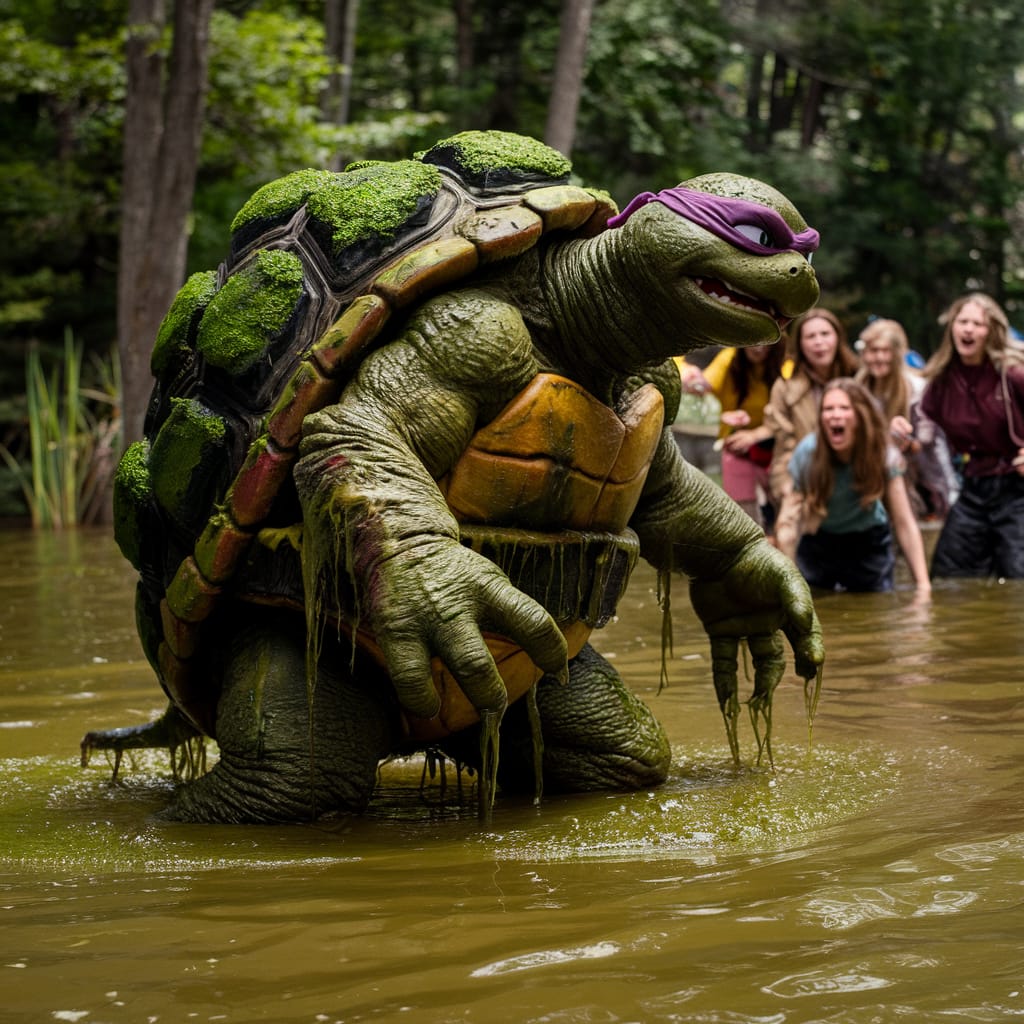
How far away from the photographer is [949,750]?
169 inches

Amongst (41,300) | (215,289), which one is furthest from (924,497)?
(41,300)

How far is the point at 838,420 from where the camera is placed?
27.6 feet

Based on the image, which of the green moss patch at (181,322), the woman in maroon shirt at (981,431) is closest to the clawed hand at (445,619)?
the green moss patch at (181,322)

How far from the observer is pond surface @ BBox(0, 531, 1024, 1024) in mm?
2238

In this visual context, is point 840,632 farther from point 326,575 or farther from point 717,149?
point 717,149

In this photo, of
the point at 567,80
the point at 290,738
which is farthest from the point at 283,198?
the point at 567,80

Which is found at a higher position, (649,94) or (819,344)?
(649,94)

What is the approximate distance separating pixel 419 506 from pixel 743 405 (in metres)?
6.40

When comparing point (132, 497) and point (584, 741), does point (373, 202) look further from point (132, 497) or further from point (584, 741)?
point (584, 741)

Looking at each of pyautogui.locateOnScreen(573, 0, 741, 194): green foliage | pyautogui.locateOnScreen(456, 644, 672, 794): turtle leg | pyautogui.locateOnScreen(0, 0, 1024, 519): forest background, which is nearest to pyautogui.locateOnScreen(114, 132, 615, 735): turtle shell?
pyautogui.locateOnScreen(456, 644, 672, 794): turtle leg

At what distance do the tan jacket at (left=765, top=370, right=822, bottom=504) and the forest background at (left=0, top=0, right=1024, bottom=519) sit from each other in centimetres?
662

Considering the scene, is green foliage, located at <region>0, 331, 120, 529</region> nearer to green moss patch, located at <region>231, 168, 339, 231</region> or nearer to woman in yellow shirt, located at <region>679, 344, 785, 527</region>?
woman in yellow shirt, located at <region>679, 344, 785, 527</region>

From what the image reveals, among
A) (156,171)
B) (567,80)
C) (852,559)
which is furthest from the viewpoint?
(567,80)

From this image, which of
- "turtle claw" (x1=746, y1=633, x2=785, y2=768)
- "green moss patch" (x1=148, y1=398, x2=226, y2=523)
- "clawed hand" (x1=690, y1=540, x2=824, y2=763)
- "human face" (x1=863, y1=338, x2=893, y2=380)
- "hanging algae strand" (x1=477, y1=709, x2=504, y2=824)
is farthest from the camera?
"human face" (x1=863, y1=338, x2=893, y2=380)
